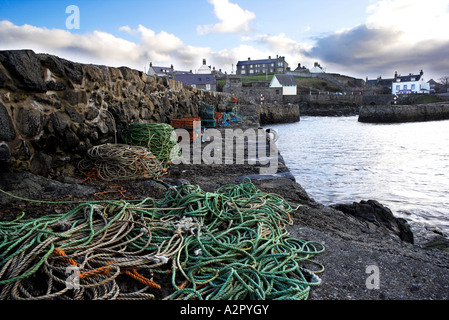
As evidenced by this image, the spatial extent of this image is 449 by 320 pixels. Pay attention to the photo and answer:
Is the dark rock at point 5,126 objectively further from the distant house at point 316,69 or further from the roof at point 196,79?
the distant house at point 316,69

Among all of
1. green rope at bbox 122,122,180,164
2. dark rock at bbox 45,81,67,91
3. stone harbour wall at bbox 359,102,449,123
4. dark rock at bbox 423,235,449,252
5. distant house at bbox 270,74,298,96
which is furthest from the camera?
distant house at bbox 270,74,298,96

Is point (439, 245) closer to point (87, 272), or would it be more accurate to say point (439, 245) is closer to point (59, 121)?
point (87, 272)

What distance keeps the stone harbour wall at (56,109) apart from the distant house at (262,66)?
268 feet

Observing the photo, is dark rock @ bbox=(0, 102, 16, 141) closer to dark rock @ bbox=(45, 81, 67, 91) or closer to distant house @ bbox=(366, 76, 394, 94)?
dark rock @ bbox=(45, 81, 67, 91)

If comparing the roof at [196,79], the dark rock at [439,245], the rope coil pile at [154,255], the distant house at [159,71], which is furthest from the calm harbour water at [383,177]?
the distant house at [159,71]

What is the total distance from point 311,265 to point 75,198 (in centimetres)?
242

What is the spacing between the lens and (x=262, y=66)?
8531 centimetres

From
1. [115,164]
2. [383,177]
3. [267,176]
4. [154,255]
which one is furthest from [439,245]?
[383,177]

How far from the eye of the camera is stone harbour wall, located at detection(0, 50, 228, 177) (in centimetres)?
320

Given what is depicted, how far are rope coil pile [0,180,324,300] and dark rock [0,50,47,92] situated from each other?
63.9 inches

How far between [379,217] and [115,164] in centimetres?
410

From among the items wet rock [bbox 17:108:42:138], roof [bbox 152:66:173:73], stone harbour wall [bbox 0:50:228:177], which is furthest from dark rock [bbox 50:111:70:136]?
roof [bbox 152:66:173:73]
